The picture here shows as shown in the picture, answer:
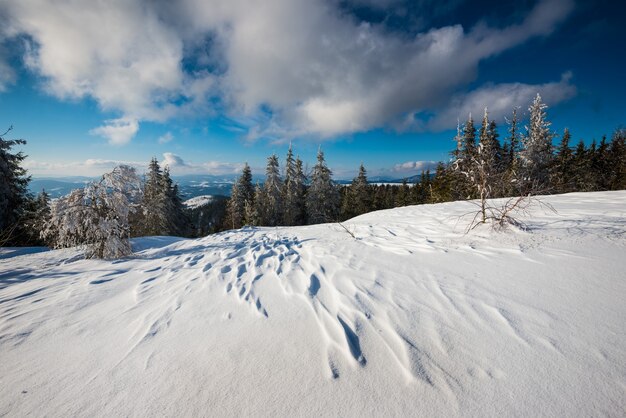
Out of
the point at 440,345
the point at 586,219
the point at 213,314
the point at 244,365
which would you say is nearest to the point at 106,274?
the point at 213,314

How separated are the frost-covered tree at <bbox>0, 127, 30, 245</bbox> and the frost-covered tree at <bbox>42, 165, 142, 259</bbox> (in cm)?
1183

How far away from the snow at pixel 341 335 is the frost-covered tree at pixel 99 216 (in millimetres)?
1983

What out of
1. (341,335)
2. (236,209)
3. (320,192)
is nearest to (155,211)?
(236,209)

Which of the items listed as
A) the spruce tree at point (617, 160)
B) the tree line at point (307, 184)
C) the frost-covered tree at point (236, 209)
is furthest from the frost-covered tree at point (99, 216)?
the spruce tree at point (617, 160)

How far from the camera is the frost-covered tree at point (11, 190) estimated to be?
48.8 feet

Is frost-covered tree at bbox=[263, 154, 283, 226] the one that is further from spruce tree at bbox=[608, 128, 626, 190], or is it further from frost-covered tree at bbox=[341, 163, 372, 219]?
spruce tree at bbox=[608, 128, 626, 190]

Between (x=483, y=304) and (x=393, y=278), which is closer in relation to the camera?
(x=483, y=304)

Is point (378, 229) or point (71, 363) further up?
point (378, 229)

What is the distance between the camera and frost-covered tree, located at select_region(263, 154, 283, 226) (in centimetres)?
3136

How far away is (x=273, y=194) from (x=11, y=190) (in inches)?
865

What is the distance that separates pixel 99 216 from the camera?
7648 millimetres

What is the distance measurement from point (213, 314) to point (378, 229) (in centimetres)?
546

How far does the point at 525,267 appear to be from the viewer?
376 cm

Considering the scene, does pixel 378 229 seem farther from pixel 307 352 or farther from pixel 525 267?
pixel 307 352
